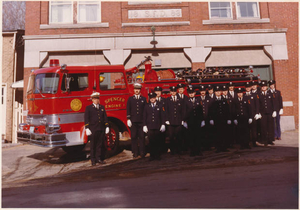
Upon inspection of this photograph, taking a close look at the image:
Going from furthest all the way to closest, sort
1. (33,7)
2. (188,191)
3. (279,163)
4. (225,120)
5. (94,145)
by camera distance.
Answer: (33,7), (225,120), (94,145), (279,163), (188,191)

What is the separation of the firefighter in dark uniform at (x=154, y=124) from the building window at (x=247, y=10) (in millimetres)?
8023

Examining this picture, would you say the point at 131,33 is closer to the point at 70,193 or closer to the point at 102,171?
the point at 102,171

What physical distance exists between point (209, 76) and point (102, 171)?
14.8ft

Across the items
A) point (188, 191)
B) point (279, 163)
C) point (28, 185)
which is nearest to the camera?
point (188, 191)

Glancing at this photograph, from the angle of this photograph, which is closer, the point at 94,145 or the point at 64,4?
the point at 94,145

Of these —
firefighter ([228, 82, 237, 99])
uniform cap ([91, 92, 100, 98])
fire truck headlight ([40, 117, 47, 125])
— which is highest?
firefighter ([228, 82, 237, 99])

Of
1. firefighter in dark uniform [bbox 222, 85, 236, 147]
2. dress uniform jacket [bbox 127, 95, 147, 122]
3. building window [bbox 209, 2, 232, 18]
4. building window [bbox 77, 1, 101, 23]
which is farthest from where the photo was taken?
building window [bbox 209, 2, 232, 18]

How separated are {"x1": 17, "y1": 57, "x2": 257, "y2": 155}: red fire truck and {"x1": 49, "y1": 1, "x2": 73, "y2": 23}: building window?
16.5 feet

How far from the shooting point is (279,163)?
437 centimetres

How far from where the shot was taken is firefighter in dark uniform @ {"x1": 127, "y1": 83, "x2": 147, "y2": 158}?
544 cm

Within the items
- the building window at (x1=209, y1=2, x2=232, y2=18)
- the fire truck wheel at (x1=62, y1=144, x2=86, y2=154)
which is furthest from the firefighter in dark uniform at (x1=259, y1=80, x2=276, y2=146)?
the fire truck wheel at (x1=62, y1=144, x2=86, y2=154)

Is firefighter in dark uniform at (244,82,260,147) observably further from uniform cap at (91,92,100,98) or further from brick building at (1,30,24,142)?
brick building at (1,30,24,142)

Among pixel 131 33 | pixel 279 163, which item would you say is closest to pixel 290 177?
pixel 279 163

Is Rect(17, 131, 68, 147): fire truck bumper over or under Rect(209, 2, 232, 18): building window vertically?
under
